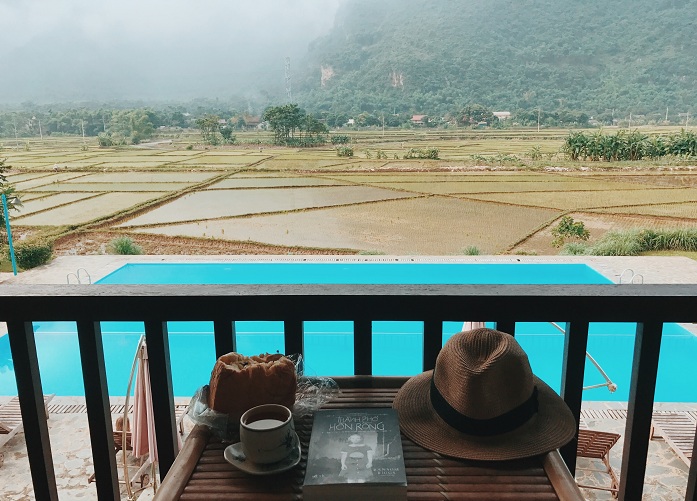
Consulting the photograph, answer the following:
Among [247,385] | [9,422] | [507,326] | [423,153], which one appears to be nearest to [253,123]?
[423,153]

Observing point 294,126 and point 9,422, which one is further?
point 294,126

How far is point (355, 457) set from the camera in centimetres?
60

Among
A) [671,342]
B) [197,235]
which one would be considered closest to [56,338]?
[197,235]

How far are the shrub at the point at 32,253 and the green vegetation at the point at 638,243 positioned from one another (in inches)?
368

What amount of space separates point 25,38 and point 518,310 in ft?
48.8

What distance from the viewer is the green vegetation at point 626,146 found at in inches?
473

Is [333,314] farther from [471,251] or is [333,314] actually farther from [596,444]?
[471,251]

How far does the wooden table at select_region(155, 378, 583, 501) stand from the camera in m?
0.60

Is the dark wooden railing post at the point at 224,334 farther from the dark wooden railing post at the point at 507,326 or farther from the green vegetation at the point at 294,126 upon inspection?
the green vegetation at the point at 294,126

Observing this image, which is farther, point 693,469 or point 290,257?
point 290,257

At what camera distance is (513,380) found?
663 mm

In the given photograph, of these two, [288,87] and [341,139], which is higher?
[288,87]

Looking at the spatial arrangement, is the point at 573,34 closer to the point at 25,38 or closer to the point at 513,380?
the point at 25,38

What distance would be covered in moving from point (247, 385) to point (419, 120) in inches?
529
